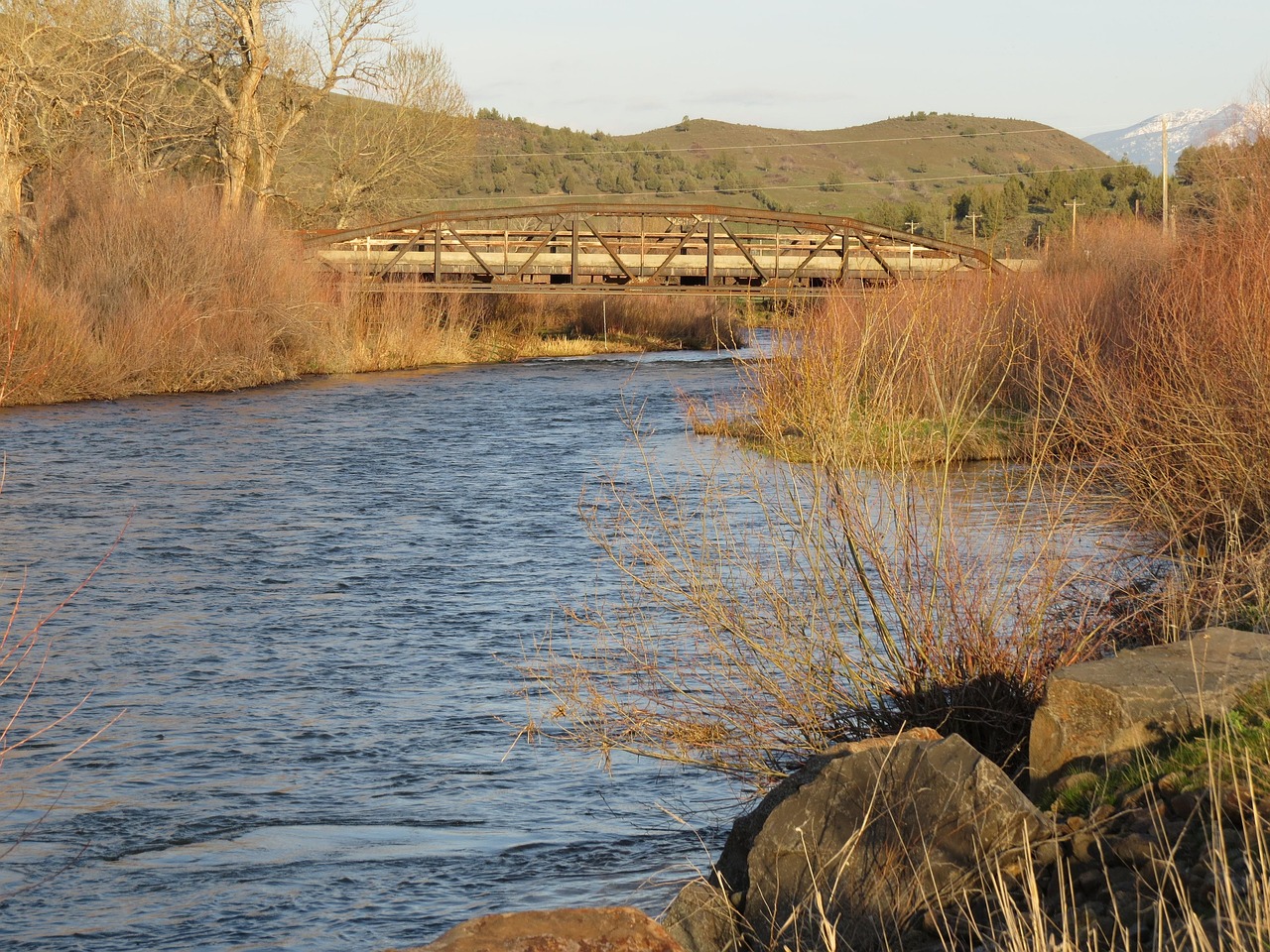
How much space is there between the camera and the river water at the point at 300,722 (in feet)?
19.7

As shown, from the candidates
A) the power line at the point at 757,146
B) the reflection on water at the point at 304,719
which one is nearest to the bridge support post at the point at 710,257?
the reflection on water at the point at 304,719

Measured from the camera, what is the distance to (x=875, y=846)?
16.7 feet

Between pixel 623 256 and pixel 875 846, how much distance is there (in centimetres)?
3716

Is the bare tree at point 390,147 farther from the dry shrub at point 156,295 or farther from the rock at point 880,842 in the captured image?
the rock at point 880,842

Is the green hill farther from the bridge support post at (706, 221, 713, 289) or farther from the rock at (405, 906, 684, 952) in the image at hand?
the rock at (405, 906, 684, 952)

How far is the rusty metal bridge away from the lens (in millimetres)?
34562

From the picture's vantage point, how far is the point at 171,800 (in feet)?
23.2

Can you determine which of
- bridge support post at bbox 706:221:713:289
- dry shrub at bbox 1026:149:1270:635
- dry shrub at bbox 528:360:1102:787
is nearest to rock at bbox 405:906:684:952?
dry shrub at bbox 528:360:1102:787

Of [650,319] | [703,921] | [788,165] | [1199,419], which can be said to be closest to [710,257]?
[650,319]

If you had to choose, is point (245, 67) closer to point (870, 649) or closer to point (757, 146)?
point (870, 649)

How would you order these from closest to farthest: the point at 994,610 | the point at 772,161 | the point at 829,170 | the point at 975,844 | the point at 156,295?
the point at 975,844 → the point at 994,610 → the point at 156,295 → the point at 829,170 → the point at 772,161

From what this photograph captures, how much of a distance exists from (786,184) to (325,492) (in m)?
103

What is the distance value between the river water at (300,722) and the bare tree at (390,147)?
80.4 feet

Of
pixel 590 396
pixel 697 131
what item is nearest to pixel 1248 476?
pixel 590 396
